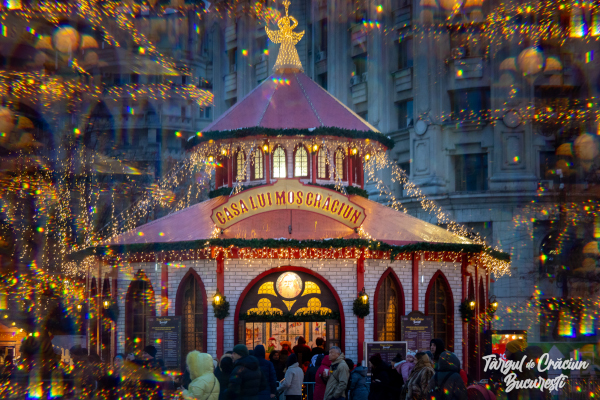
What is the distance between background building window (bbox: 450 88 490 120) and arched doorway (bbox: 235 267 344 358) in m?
18.8

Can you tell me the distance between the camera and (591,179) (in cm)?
2675

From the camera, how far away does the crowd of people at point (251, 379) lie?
900cm

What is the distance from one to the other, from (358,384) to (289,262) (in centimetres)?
730

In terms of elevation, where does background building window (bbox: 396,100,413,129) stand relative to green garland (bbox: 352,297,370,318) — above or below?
above

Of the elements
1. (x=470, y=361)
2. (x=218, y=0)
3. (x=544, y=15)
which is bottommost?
(x=470, y=361)

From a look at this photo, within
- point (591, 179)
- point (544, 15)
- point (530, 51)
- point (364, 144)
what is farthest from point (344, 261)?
point (544, 15)

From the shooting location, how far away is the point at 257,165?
2194 cm

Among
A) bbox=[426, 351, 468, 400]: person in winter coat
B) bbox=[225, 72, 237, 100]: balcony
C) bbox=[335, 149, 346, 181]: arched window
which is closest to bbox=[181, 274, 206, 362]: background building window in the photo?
bbox=[335, 149, 346, 181]: arched window

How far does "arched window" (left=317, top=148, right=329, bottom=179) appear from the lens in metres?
21.8

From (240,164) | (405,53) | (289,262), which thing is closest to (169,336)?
(289,262)

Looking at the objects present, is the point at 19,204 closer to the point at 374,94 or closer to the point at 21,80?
the point at 21,80

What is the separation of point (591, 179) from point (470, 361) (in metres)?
9.94

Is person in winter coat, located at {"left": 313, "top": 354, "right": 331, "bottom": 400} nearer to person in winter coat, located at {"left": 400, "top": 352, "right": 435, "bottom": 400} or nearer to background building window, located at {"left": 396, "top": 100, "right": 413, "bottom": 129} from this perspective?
person in winter coat, located at {"left": 400, "top": 352, "right": 435, "bottom": 400}

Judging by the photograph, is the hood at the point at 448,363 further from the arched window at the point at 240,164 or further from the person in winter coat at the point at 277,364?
the arched window at the point at 240,164
